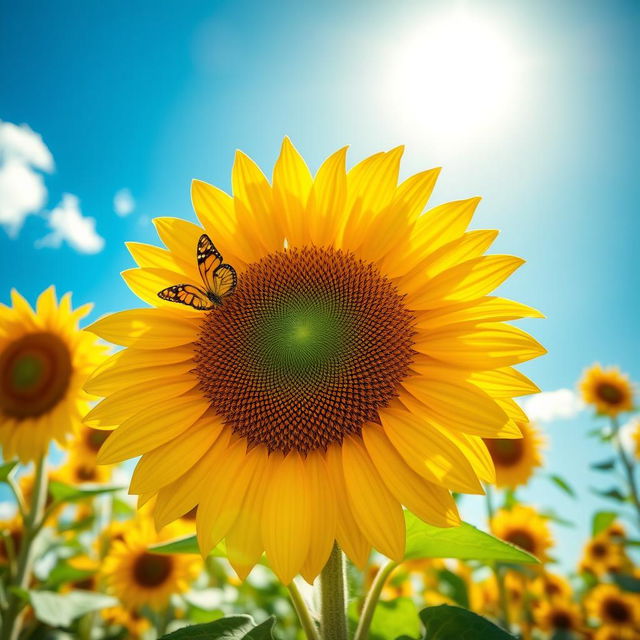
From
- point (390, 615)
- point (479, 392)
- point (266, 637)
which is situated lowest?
point (390, 615)

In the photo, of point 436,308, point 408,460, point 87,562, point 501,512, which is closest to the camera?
point 408,460

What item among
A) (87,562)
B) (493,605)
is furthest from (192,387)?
(493,605)

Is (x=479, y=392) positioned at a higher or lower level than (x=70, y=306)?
lower

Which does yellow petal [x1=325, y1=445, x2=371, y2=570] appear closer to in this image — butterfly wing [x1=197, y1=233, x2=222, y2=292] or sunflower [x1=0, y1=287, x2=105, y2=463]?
butterfly wing [x1=197, y1=233, x2=222, y2=292]

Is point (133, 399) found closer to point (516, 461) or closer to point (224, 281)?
point (224, 281)

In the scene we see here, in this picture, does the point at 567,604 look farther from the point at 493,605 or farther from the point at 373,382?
the point at 373,382

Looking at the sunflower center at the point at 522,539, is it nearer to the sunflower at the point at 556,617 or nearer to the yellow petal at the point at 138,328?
the sunflower at the point at 556,617

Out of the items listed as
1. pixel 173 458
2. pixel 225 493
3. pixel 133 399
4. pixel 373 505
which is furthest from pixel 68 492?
pixel 373 505
